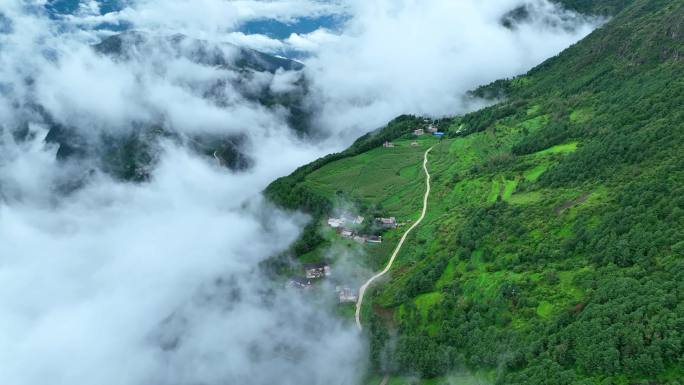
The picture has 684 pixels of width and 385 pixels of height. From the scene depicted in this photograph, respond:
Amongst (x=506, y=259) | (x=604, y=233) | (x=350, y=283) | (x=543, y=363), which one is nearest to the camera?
(x=543, y=363)

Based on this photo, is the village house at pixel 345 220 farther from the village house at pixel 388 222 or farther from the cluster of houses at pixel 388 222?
the village house at pixel 388 222

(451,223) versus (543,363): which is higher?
(451,223)

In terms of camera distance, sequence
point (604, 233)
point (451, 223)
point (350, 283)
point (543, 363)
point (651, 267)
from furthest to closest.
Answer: point (451, 223), point (350, 283), point (604, 233), point (651, 267), point (543, 363)

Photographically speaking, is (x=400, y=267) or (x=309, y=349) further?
(x=400, y=267)

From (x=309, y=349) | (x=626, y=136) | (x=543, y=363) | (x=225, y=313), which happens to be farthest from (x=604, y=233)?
(x=225, y=313)

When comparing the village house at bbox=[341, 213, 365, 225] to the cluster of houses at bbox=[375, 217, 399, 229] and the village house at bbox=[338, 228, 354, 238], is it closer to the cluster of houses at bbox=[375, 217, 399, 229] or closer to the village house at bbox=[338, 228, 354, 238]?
the village house at bbox=[338, 228, 354, 238]

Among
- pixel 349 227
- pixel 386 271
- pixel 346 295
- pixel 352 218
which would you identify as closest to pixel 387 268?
pixel 386 271

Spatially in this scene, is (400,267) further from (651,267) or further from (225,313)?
(651,267)

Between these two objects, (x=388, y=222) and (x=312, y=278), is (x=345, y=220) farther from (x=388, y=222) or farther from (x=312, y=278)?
(x=312, y=278)
